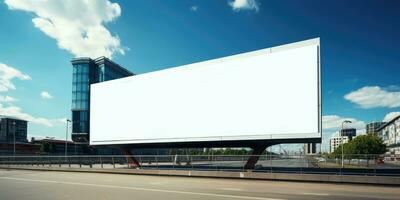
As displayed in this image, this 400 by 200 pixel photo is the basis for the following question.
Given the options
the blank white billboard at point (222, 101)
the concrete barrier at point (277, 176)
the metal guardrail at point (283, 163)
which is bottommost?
the concrete barrier at point (277, 176)

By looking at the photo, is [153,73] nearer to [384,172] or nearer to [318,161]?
[318,161]

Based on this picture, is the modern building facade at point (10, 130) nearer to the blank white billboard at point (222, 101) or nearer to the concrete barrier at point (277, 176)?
the blank white billboard at point (222, 101)

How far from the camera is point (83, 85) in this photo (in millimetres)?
94875

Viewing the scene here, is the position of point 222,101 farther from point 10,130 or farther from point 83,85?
point 10,130

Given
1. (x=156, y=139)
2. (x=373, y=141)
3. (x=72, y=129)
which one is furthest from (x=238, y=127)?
(x=373, y=141)

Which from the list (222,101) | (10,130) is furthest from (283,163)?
(10,130)

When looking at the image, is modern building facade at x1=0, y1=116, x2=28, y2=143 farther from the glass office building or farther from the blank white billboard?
the blank white billboard

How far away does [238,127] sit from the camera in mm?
29641

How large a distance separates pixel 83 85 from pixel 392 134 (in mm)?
128921

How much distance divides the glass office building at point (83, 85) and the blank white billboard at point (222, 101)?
178 ft

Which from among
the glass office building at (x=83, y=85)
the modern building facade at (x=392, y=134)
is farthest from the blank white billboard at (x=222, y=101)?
the modern building facade at (x=392, y=134)

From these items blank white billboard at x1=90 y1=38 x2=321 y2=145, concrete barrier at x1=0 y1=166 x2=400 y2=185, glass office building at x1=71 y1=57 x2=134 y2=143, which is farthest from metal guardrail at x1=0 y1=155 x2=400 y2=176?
glass office building at x1=71 y1=57 x2=134 y2=143

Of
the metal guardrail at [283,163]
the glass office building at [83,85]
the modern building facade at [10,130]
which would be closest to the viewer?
the metal guardrail at [283,163]

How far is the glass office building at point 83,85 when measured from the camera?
92938mm
